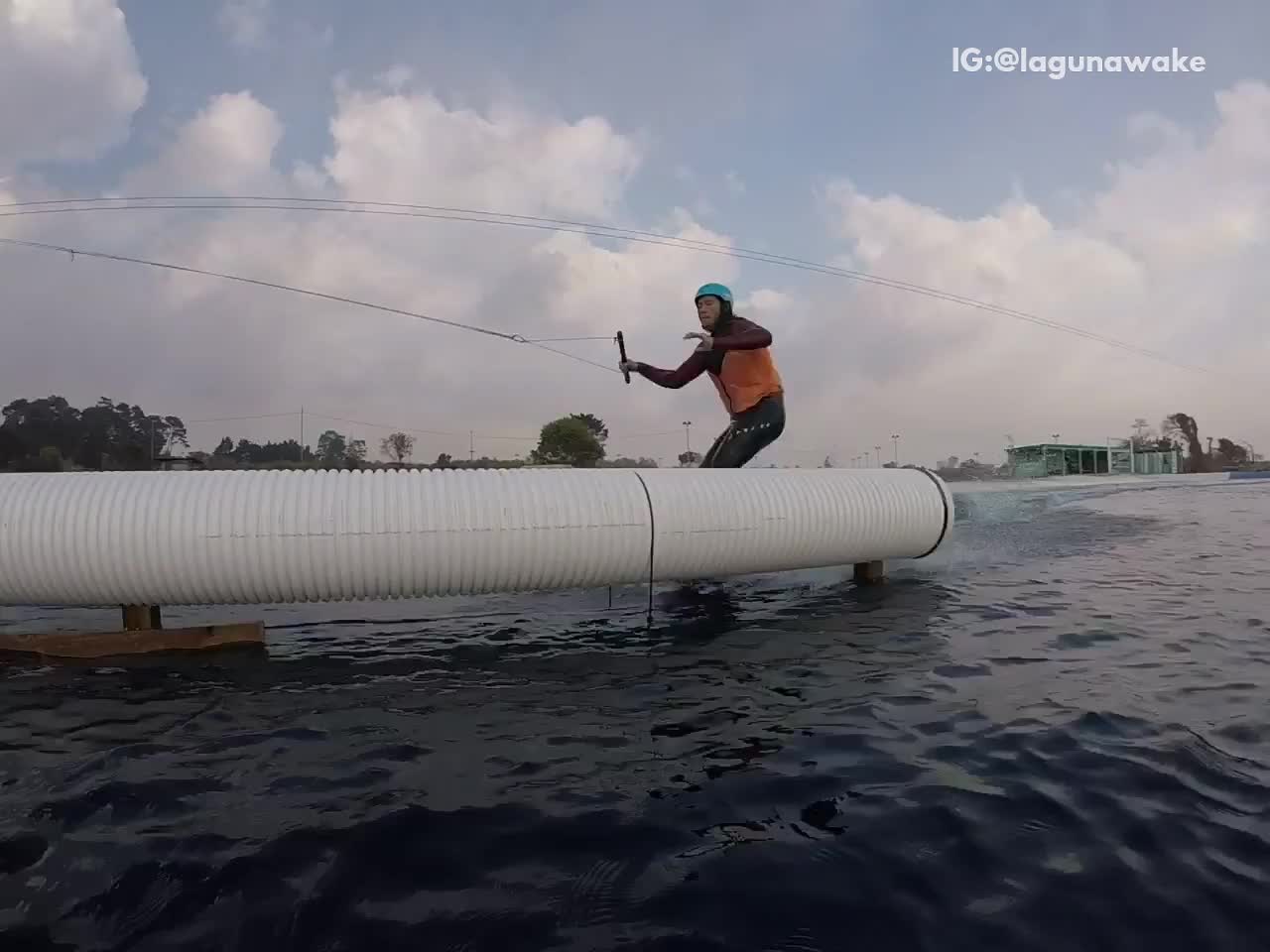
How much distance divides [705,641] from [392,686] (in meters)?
2.32

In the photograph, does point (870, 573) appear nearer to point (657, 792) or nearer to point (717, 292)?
point (717, 292)

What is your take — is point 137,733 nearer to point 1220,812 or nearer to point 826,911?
point 826,911

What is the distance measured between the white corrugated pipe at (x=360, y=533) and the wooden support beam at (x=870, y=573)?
183 cm

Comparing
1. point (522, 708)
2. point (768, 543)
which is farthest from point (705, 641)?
point (522, 708)

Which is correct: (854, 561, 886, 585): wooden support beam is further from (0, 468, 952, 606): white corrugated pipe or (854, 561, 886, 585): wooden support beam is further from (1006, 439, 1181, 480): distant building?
(1006, 439, 1181, 480): distant building

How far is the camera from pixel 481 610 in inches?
280

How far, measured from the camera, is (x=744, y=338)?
28.4 feet

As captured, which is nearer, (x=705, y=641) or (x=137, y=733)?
(x=137, y=733)

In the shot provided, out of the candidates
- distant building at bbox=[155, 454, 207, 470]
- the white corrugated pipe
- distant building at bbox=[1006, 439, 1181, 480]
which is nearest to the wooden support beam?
the white corrugated pipe

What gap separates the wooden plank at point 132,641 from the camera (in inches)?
211

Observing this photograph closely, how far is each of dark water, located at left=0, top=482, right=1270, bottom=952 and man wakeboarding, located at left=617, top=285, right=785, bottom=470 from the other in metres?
3.53

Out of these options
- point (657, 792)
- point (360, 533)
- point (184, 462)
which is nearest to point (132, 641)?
point (360, 533)

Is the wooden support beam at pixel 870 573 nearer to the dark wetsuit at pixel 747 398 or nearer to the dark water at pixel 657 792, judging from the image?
the dark wetsuit at pixel 747 398

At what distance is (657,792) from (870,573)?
223 inches
